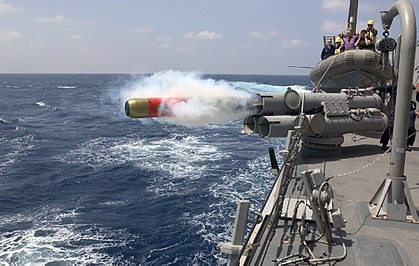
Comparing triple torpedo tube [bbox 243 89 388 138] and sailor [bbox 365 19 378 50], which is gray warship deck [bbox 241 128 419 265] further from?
sailor [bbox 365 19 378 50]

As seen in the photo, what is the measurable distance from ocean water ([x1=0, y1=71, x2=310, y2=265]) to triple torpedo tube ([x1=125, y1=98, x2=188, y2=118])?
0.32 meters

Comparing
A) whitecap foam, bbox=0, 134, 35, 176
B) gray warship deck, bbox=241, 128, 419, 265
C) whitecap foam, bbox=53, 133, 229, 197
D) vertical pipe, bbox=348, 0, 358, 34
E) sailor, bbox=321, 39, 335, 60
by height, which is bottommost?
whitecap foam, bbox=0, 134, 35, 176

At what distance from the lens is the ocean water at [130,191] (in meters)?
13.0

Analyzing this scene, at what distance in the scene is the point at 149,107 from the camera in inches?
337

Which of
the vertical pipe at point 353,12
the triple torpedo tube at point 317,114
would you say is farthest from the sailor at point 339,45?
the triple torpedo tube at point 317,114

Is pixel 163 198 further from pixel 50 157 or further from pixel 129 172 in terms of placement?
pixel 50 157

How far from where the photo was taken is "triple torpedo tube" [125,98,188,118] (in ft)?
27.0

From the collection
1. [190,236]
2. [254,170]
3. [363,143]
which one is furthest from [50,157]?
[363,143]

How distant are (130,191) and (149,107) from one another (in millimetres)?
11926

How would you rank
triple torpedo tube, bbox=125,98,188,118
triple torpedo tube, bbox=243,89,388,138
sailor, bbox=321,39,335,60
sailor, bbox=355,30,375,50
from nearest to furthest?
triple torpedo tube, bbox=125,98,188,118 → triple torpedo tube, bbox=243,89,388,138 → sailor, bbox=355,30,375,50 → sailor, bbox=321,39,335,60

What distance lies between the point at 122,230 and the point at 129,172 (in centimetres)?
760

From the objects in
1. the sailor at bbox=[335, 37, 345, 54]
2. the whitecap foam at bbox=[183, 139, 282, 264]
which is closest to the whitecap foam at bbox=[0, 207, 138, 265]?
the whitecap foam at bbox=[183, 139, 282, 264]

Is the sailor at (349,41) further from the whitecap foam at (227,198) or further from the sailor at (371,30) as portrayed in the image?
the whitecap foam at (227,198)

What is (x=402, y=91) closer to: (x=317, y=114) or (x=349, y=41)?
(x=317, y=114)
